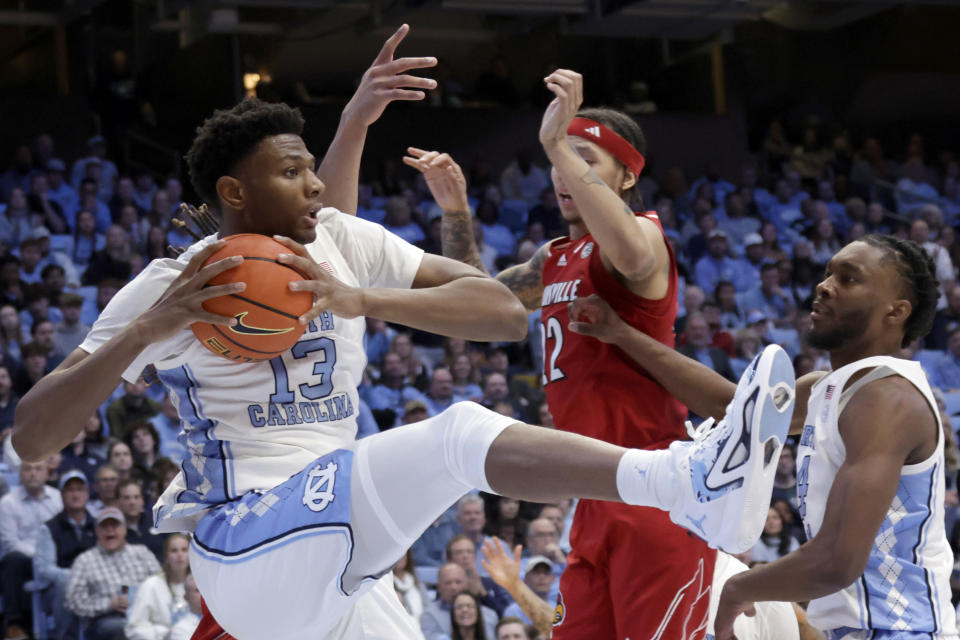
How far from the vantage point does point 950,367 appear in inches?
508

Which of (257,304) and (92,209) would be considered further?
(92,209)

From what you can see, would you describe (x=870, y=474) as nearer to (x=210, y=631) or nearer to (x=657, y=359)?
(x=657, y=359)

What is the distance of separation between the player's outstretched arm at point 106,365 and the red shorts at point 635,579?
4.99 feet

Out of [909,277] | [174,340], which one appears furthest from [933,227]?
[174,340]

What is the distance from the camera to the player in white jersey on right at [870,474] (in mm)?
3215

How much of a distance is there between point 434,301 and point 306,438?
526 millimetres

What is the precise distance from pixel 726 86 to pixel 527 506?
11735 mm

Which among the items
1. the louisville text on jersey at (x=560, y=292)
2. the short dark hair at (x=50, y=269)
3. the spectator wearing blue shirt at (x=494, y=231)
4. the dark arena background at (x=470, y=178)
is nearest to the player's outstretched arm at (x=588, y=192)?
the louisville text on jersey at (x=560, y=292)

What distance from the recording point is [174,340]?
10.9ft

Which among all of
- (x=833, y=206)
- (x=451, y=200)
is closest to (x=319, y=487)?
(x=451, y=200)

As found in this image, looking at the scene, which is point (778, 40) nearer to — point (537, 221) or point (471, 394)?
point (537, 221)

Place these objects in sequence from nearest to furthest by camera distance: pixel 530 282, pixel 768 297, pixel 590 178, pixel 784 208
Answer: pixel 590 178, pixel 530 282, pixel 768 297, pixel 784 208

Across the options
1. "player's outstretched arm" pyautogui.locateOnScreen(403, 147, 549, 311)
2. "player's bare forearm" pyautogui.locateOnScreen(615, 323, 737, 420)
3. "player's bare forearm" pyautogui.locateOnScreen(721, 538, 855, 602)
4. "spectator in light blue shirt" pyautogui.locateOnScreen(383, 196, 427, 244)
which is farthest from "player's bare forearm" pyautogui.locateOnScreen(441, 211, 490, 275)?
"spectator in light blue shirt" pyautogui.locateOnScreen(383, 196, 427, 244)

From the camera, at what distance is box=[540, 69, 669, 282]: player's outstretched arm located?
3746mm
